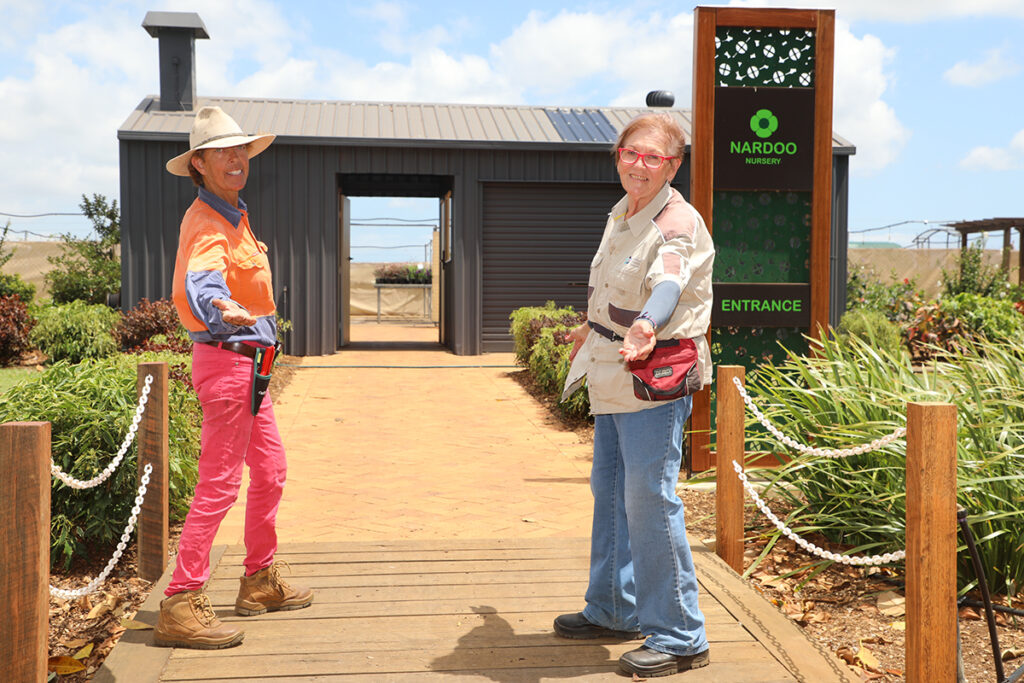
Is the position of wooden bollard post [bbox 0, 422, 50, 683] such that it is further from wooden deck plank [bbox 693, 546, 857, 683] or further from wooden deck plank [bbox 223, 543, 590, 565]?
wooden deck plank [bbox 693, 546, 857, 683]

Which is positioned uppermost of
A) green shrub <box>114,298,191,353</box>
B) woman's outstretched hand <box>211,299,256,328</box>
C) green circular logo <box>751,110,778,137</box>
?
green circular logo <box>751,110,778,137</box>

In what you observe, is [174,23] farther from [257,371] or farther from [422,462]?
[257,371]

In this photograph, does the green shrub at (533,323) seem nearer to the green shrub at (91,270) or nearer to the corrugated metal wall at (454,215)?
the corrugated metal wall at (454,215)

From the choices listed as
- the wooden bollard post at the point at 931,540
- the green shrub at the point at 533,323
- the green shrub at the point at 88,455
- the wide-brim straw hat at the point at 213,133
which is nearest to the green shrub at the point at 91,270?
the green shrub at the point at 533,323

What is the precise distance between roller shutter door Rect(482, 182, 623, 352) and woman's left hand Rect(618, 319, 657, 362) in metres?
13.1

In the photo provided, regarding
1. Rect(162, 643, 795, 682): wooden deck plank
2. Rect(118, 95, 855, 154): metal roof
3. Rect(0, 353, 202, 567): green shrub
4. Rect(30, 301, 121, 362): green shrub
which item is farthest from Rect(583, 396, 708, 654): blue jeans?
Rect(118, 95, 855, 154): metal roof

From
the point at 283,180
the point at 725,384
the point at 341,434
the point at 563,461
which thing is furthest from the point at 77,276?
the point at 725,384

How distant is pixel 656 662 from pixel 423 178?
1498 cm

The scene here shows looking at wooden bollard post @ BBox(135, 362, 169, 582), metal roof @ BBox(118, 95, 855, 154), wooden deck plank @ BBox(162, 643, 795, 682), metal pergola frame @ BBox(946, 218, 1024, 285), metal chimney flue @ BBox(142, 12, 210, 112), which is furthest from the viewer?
metal pergola frame @ BBox(946, 218, 1024, 285)

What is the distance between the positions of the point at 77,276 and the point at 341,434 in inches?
457

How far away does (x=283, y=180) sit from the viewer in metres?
14.9

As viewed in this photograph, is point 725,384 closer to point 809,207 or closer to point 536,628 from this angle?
point 536,628

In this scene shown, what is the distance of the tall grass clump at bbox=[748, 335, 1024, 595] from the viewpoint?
13.0 ft

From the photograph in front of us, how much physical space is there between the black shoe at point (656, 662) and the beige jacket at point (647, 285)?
0.82 metres
